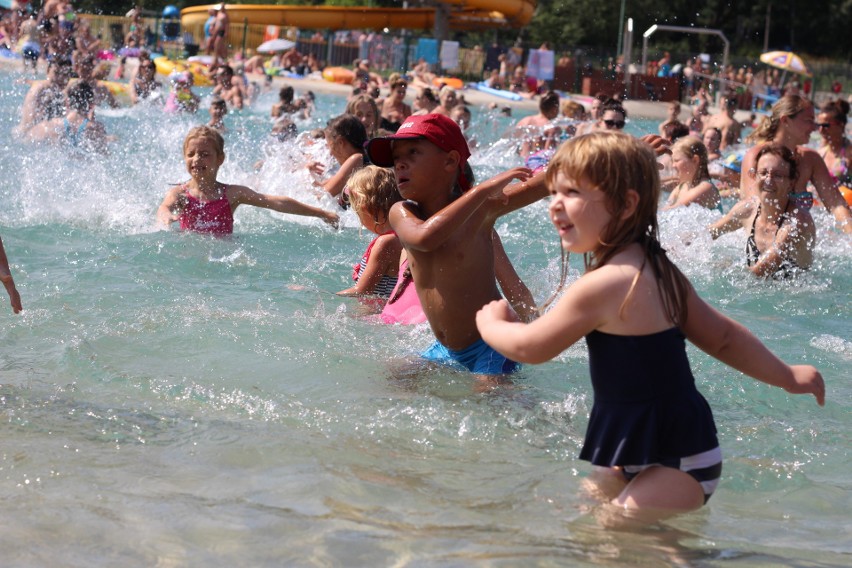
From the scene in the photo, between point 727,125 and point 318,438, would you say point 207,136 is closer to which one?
point 318,438

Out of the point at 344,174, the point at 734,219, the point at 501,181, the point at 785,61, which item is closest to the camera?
the point at 501,181

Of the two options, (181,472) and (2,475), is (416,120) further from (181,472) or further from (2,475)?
(2,475)

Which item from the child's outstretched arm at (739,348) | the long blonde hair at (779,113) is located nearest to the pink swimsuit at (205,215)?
the long blonde hair at (779,113)

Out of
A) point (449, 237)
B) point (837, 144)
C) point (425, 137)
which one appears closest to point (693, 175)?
point (837, 144)

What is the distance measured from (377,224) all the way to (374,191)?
0.20 meters

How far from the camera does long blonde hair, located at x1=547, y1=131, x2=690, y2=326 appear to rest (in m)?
2.88

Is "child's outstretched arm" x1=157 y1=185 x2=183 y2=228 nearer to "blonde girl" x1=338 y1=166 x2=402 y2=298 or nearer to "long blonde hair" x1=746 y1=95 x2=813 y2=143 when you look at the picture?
"blonde girl" x1=338 y1=166 x2=402 y2=298

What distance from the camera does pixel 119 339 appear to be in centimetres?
536

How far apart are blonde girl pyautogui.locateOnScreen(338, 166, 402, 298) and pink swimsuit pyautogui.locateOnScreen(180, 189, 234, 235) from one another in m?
2.05

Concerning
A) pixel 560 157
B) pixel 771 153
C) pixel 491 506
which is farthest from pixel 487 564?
pixel 771 153

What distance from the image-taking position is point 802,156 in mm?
7832

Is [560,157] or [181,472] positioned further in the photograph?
[181,472]

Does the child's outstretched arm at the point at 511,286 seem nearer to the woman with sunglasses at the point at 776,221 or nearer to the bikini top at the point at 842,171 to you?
the woman with sunglasses at the point at 776,221

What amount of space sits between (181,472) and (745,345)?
1878mm
